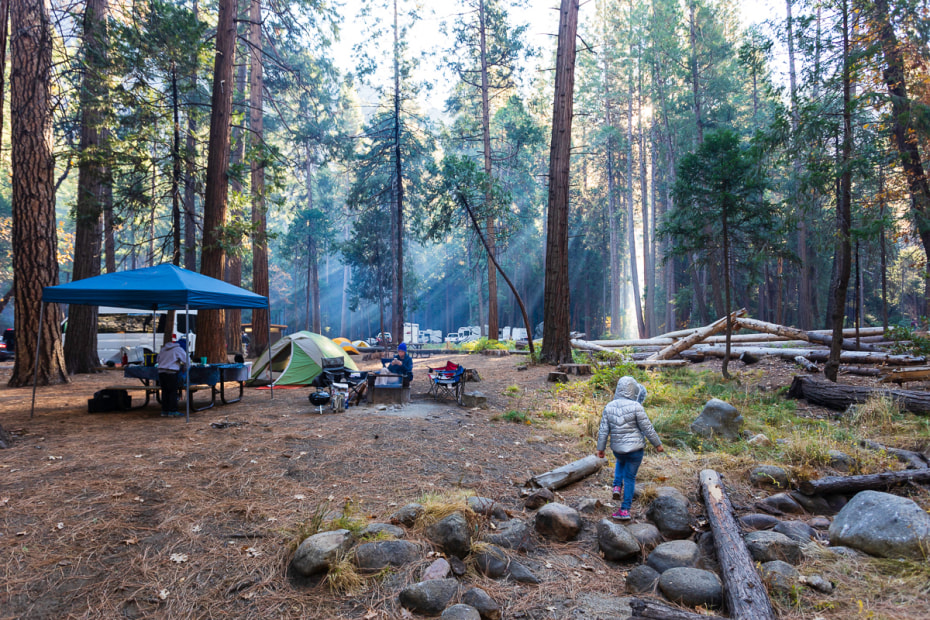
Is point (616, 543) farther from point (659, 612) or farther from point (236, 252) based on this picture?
point (236, 252)

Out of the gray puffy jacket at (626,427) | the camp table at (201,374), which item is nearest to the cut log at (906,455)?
the gray puffy jacket at (626,427)

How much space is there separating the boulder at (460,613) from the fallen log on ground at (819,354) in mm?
11166

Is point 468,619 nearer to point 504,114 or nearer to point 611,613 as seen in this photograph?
point 611,613

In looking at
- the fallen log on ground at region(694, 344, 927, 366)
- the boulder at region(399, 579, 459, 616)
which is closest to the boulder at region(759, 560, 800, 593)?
the boulder at region(399, 579, 459, 616)

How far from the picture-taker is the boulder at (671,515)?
3826 mm

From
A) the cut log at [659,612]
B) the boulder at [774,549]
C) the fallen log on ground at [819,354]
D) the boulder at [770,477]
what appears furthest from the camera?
the fallen log on ground at [819,354]

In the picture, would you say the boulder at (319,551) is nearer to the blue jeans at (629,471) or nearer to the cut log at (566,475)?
the cut log at (566,475)

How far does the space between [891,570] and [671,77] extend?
30.4 metres

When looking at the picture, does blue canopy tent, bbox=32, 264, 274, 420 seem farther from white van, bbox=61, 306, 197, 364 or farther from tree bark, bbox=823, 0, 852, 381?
tree bark, bbox=823, 0, 852, 381

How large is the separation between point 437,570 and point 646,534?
1661 mm

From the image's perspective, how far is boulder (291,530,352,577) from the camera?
3041mm

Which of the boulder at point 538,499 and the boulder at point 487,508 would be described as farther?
the boulder at point 538,499

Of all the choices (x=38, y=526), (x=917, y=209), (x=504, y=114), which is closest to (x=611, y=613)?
(x=38, y=526)

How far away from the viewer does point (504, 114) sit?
3009cm
